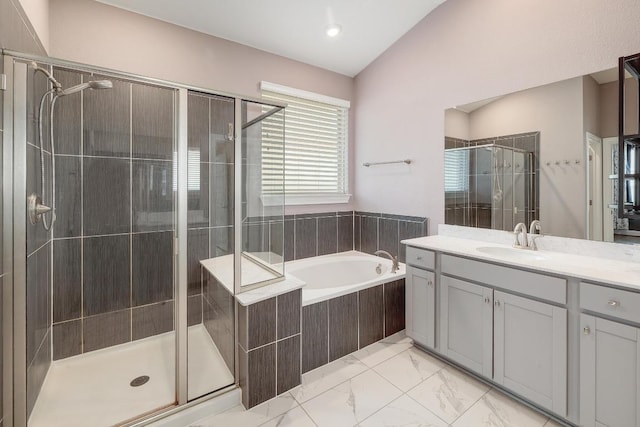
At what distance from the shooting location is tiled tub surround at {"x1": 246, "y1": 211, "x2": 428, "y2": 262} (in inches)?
116

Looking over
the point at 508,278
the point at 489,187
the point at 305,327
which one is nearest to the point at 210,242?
the point at 305,327

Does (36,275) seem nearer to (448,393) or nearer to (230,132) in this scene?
(230,132)

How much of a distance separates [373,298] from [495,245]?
3.34 feet

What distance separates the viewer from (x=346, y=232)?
11.4 feet

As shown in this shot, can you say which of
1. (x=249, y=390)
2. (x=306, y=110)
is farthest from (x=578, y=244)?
(x=306, y=110)

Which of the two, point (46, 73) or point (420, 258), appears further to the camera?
point (420, 258)

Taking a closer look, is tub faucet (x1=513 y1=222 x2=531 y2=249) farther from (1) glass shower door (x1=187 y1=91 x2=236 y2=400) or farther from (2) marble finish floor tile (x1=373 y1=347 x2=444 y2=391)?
(1) glass shower door (x1=187 y1=91 x2=236 y2=400)

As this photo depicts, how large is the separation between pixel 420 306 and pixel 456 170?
1212mm

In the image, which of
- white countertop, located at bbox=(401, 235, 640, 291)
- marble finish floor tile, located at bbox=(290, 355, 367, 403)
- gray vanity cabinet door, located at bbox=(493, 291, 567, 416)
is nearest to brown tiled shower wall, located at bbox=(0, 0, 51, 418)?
marble finish floor tile, located at bbox=(290, 355, 367, 403)

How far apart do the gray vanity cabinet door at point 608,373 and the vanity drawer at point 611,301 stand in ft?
0.15

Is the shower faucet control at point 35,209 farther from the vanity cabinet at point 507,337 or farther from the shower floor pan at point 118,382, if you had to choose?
the vanity cabinet at point 507,337

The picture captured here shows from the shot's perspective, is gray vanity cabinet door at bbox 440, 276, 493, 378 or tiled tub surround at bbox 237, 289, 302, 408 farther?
gray vanity cabinet door at bbox 440, 276, 493, 378

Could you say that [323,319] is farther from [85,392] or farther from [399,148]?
[399,148]

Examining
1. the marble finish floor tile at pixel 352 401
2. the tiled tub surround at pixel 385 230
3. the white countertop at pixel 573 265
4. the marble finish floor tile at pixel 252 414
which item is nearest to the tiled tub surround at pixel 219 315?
the marble finish floor tile at pixel 252 414
